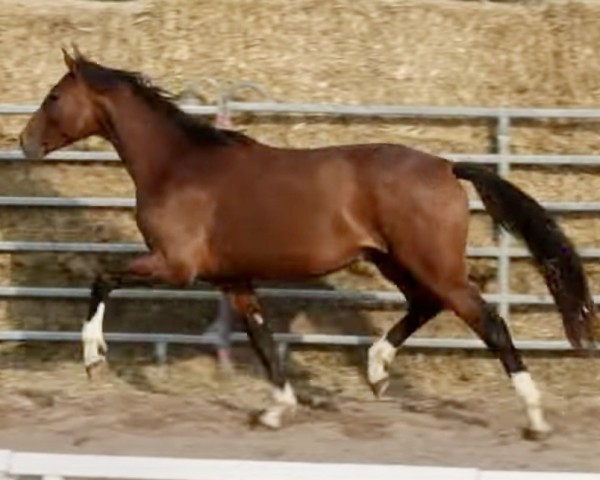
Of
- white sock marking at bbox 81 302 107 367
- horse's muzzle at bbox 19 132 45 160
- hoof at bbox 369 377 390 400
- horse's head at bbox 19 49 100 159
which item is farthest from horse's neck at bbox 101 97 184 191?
hoof at bbox 369 377 390 400

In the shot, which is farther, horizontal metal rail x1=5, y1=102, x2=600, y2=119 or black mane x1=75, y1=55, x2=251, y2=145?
horizontal metal rail x1=5, y1=102, x2=600, y2=119

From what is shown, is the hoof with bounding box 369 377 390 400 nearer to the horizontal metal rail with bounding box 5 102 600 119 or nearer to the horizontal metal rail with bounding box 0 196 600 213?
the horizontal metal rail with bounding box 5 102 600 119

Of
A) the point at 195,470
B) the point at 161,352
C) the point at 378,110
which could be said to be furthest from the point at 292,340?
the point at 195,470

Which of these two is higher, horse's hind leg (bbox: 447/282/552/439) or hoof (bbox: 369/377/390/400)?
horse's hind leg (bbox: 447/282/552/439)

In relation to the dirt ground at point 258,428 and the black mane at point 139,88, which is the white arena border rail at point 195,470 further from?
the black mane at point 139,88

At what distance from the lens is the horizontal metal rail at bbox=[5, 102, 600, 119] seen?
8914 mm

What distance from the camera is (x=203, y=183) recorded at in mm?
8102

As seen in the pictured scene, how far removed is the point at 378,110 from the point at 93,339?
7.05 ft

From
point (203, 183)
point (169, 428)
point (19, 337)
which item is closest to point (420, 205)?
point (203, 183)

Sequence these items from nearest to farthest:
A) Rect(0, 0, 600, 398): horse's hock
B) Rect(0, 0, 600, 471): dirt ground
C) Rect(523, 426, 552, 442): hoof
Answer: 1. Rect(523, 426, 552, 442): hoof
2. Rect(0, 0, 600, 471): dirt ground
3. Rect(0, 0, 600, 398): horse's hock

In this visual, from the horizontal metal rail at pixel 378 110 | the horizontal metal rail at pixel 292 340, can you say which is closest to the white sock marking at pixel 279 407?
the horizontal metal rail at pixel 292 340

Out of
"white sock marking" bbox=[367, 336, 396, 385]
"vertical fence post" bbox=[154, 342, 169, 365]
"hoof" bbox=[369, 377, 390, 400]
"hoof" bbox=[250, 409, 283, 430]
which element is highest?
"white sock marking" bbox=[367, 336, 396, 385]

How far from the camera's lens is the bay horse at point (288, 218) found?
7.75 meters

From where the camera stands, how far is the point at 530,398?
25.4 feet
